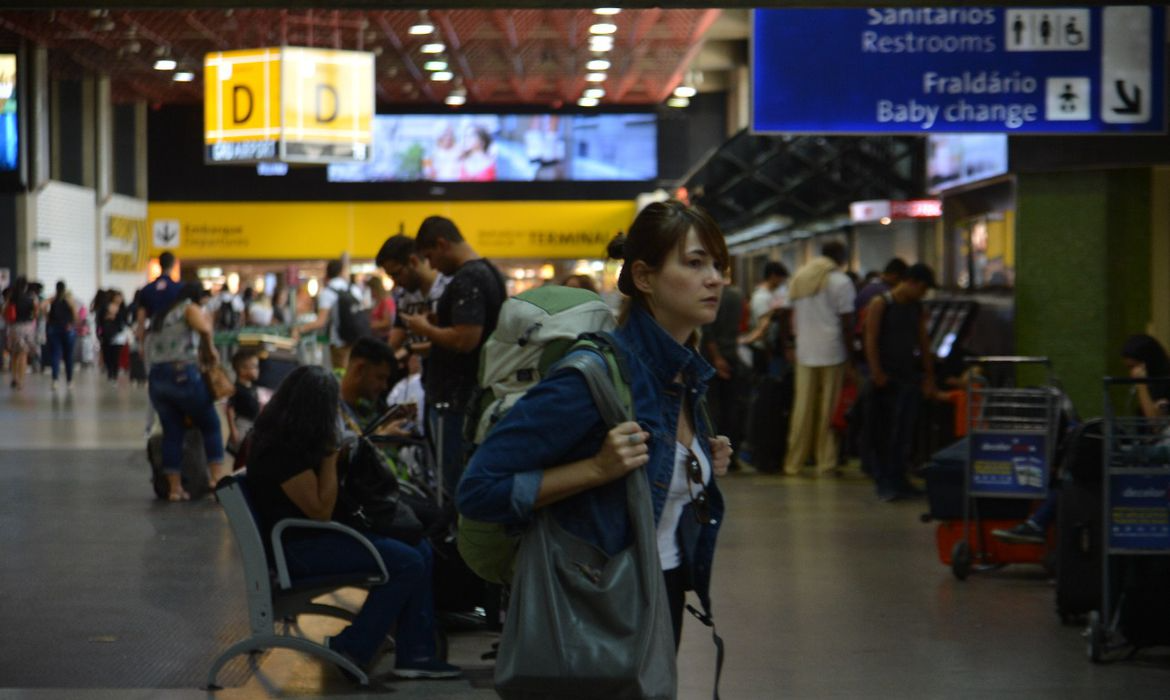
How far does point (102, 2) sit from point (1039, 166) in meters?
8.00

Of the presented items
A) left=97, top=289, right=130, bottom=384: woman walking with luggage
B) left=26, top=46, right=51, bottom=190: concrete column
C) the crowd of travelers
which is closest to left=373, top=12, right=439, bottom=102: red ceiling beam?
left=26, top=46, right=51, bottom=190: concrete column

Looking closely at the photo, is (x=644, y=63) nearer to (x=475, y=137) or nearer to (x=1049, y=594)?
(x=475, y=137)

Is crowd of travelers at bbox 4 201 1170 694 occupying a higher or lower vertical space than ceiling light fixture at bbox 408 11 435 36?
lower

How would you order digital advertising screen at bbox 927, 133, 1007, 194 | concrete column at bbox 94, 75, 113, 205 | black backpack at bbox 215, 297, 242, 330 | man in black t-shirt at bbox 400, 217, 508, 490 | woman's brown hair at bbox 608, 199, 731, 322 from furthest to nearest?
concrete column at bbox 94, 75, 113, 205, black backpack at bbox 215, 297, 242, 330, digital advertising screen at bbox 927, 133, 1007, 194, man in black t-shirt at bbox 400, 217, 508, 490, woman's brown hair at bbox 608, 199, 731, 322

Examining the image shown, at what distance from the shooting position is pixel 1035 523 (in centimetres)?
820

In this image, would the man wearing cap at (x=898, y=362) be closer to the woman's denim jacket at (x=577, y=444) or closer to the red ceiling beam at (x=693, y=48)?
the woman's denim jacket at (x=577, y=444)

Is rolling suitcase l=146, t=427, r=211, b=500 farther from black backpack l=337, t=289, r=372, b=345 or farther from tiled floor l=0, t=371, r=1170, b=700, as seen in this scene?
black backpack l=337, t=289, r=372, b=345

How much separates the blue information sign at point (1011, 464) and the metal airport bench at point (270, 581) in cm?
378

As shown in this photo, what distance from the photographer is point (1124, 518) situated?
252 inches

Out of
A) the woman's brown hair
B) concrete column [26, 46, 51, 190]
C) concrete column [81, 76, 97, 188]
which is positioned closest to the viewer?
the woman's brown hair

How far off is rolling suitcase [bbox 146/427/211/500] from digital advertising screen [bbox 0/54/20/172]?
2.82 metres

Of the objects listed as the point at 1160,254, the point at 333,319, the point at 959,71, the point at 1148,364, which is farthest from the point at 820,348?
the point at 1148,364

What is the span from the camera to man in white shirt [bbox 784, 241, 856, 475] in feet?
42.3

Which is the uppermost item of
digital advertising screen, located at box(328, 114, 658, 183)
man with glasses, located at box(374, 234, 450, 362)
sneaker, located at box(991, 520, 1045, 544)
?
digital advertising screen, located at box(328, 114, 658, 183)
